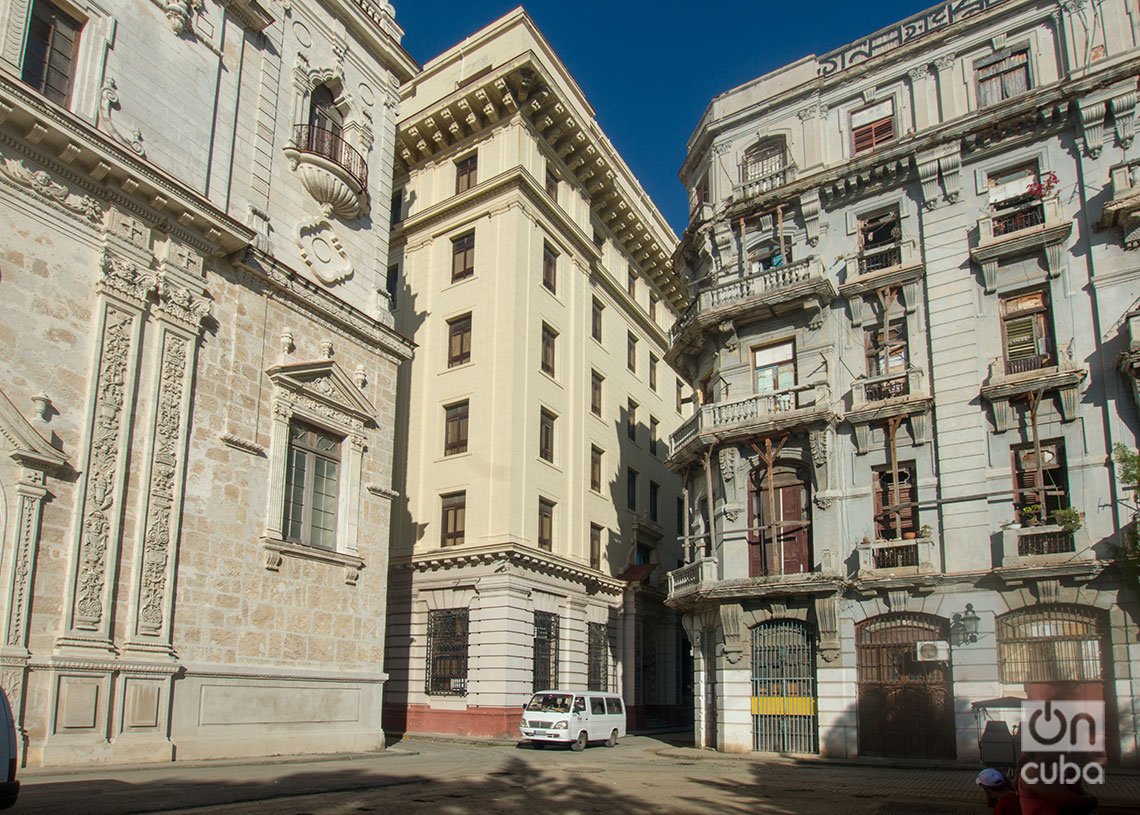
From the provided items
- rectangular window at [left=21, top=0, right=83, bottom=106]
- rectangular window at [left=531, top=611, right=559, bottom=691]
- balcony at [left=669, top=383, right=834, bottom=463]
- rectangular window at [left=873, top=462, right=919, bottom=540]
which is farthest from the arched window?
rectangular window at [left=873, top=462, right=919, bottom=540]

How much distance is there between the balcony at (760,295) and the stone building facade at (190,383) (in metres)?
10.5

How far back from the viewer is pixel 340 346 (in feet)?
81.8

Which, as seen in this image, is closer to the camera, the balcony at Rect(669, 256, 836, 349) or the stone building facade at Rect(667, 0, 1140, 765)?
the stone building facade at Rect(667, 0, 1140, 765)

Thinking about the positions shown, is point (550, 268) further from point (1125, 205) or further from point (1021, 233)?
point (1125, 205)

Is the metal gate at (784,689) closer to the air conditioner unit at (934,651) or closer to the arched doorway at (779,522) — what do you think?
the arched doorway at (779,522)

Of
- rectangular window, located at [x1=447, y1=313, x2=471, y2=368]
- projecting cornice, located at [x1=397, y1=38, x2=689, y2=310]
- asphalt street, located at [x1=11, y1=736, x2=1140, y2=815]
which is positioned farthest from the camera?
projecting cornice, located at [x1=397, y1=38, x2=689, y2=310]

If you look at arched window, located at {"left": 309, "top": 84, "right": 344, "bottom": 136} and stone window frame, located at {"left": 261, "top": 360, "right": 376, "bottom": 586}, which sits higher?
arched window, located at {"left": 309, "top": 84, "right": 344, "bottom": 136}

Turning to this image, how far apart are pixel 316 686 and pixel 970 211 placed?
23.1 metres

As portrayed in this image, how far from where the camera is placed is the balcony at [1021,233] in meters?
25.0

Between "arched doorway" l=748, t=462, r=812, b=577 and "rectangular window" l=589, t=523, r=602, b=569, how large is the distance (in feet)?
39.6

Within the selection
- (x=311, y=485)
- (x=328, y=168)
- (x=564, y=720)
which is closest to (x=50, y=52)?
(x=328, y=168)

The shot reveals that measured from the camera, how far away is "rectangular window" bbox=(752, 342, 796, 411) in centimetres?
2862

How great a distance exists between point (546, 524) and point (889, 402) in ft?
50.1

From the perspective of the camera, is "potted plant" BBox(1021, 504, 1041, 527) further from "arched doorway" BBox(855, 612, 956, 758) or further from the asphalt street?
the asphalt street
